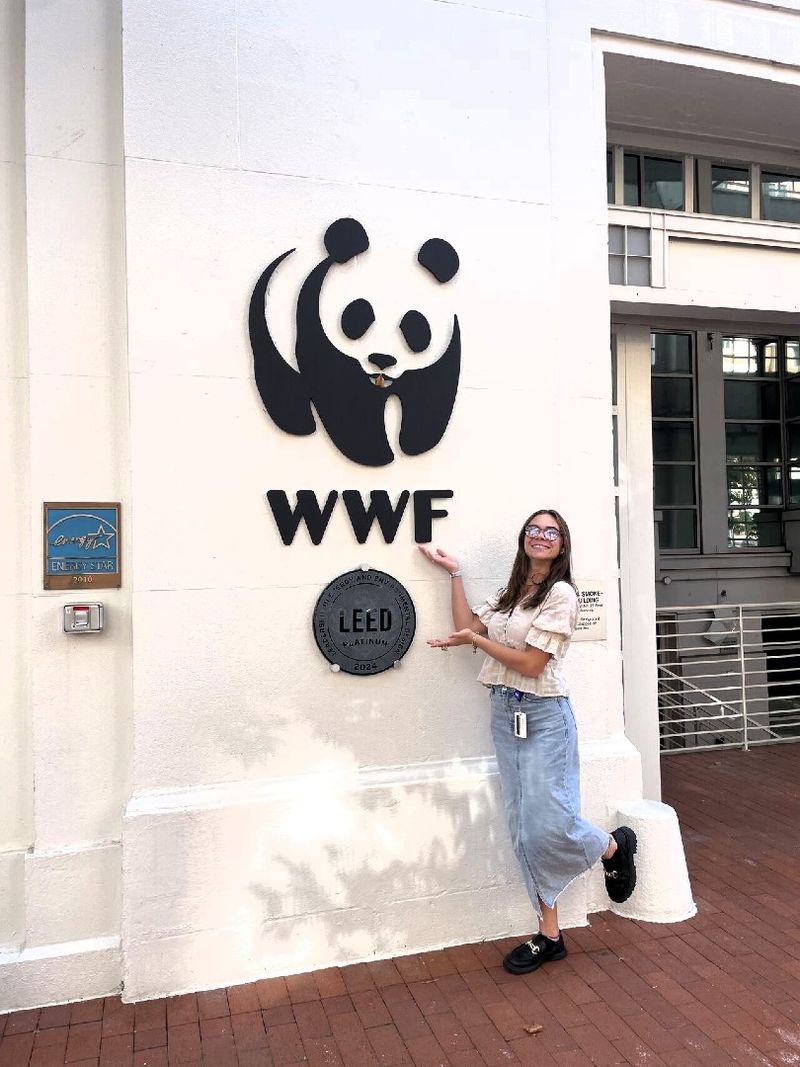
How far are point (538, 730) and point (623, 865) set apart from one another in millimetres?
1006

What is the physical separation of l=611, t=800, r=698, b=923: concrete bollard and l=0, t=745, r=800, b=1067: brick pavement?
0.27 ft

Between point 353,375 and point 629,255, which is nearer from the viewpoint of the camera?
point 353,375

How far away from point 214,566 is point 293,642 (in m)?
0.53

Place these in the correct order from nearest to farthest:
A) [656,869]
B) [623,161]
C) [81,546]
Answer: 1. [81,546]
2. [656,869]
3. [623,161]

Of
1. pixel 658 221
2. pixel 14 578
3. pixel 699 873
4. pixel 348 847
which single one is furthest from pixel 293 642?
pixel 658 221

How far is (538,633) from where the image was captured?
378 centimetres

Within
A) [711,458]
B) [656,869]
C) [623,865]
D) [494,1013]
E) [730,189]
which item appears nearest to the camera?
[494,1013]

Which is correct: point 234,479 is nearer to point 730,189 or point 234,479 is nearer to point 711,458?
point 730,189

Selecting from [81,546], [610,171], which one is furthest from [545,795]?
[610,171]

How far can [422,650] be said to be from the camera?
14.1 feet

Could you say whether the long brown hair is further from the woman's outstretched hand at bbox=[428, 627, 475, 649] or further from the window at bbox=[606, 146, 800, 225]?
the window at bbox=[606, 146, 800, 225]

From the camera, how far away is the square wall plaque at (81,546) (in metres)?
3.86

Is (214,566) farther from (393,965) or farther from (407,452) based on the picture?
(393,965)

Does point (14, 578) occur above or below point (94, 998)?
above
